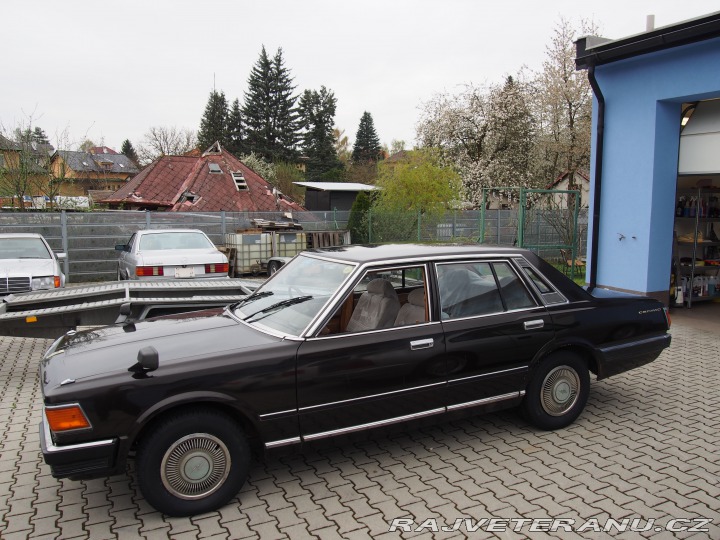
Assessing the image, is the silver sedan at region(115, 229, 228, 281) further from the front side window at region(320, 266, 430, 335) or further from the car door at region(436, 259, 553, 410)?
the car door at region(436, 259, 553, 410)

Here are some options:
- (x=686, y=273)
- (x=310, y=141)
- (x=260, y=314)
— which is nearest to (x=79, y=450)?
(x=260, y=314)

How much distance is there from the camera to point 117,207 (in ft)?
87.0

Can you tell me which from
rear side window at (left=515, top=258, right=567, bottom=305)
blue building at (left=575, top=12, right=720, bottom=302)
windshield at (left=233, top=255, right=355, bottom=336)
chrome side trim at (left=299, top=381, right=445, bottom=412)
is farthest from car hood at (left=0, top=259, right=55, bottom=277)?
blue building at (left=575, top=12, right=720, bottom=302)

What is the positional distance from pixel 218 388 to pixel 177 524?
0.88 m

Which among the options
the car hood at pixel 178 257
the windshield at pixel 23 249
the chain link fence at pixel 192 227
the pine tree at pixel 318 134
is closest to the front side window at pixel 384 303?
the car hood at pixel 178 257

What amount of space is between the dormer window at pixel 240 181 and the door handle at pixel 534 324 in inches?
895

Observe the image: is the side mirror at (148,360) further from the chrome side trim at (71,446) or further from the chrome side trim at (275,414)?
the chrome side trim at (275,414)

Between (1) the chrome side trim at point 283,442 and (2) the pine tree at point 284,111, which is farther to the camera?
(2) the pine tree at point 284,111

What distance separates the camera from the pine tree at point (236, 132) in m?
53.9

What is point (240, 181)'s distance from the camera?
2595cm

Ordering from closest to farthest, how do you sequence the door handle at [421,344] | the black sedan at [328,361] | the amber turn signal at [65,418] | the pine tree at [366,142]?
the amber turn signal at [65,418]
the black sedan at [328,361]
the door handle at [421,344]
the pine tree at [366,142]

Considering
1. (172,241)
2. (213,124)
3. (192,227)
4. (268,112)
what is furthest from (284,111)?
(172,241)

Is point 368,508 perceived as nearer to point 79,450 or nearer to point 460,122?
→ point 79,450

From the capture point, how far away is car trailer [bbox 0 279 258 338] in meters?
5.62
